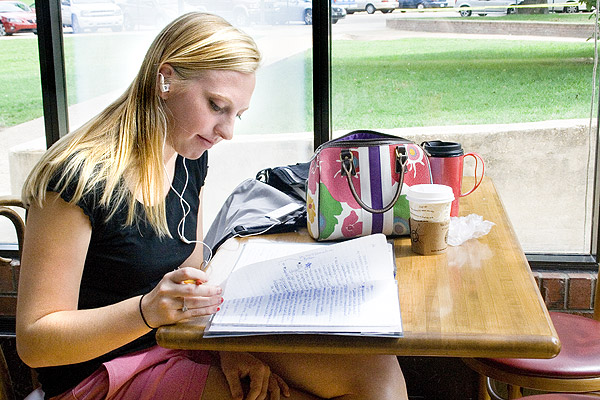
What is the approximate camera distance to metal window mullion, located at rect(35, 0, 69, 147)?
215 centimetres

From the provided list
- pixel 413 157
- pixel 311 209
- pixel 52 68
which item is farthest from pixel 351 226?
pixel 52 68

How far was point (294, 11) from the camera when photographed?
2.12m

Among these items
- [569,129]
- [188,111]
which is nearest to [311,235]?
[188,111]

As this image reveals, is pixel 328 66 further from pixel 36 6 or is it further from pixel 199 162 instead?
pixel 36 6

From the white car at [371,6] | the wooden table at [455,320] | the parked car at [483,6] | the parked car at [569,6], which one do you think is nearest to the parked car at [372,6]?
the white car at [371,6]

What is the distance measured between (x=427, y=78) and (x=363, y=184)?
0.77 meters

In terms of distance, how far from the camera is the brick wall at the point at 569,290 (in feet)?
6.87

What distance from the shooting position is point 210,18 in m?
1.39

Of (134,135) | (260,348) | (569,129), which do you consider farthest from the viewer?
(569,129)

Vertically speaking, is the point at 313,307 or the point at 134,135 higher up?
the point at 134,135

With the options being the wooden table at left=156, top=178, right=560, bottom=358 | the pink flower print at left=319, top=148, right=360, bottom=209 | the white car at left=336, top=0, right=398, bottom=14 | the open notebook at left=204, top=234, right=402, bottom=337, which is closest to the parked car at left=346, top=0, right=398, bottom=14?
the white car at left=336, top=0, right=398, bottom=14

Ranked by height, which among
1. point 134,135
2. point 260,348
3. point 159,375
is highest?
point 134,135

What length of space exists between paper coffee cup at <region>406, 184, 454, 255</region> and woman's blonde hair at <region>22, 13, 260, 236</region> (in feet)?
1.48

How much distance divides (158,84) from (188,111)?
0.08 m
